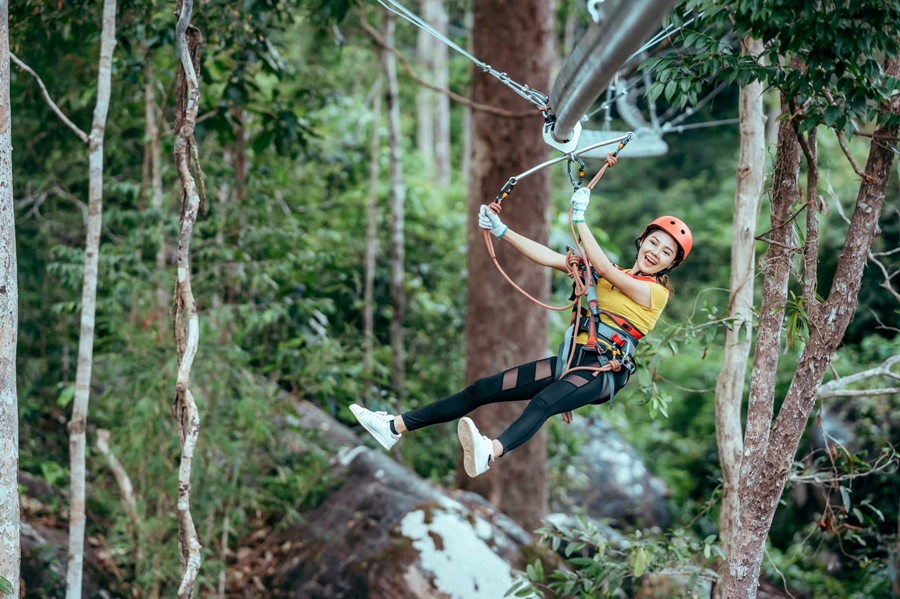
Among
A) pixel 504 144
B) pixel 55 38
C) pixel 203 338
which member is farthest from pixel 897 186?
pixel 55 38

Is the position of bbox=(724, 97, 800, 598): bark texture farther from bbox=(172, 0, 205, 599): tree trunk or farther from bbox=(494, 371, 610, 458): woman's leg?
bbox=(172, 0, 205, 599): tree trunk

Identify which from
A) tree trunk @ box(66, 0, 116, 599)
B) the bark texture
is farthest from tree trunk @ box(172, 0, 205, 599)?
the bark texture

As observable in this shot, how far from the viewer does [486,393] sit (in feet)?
11.7

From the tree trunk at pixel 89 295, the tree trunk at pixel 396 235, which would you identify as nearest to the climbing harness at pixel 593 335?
the tree trunk at pixel 89 295

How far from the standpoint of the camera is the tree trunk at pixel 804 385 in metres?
3.32

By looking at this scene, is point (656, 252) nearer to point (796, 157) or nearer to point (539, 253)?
point (539, 253)

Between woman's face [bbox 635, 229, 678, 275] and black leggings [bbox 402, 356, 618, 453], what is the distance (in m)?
0.44

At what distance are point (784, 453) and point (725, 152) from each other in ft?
38.1

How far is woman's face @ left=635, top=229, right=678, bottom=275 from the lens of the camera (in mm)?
3496

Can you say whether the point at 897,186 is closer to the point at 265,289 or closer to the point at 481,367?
the point at 481,367

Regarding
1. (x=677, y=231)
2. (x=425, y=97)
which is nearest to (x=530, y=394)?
(x=677, y=231)

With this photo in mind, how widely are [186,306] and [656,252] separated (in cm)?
194

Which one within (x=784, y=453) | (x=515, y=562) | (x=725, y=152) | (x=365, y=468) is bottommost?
(x=515, y=562)

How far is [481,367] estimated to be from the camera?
6496 mm
